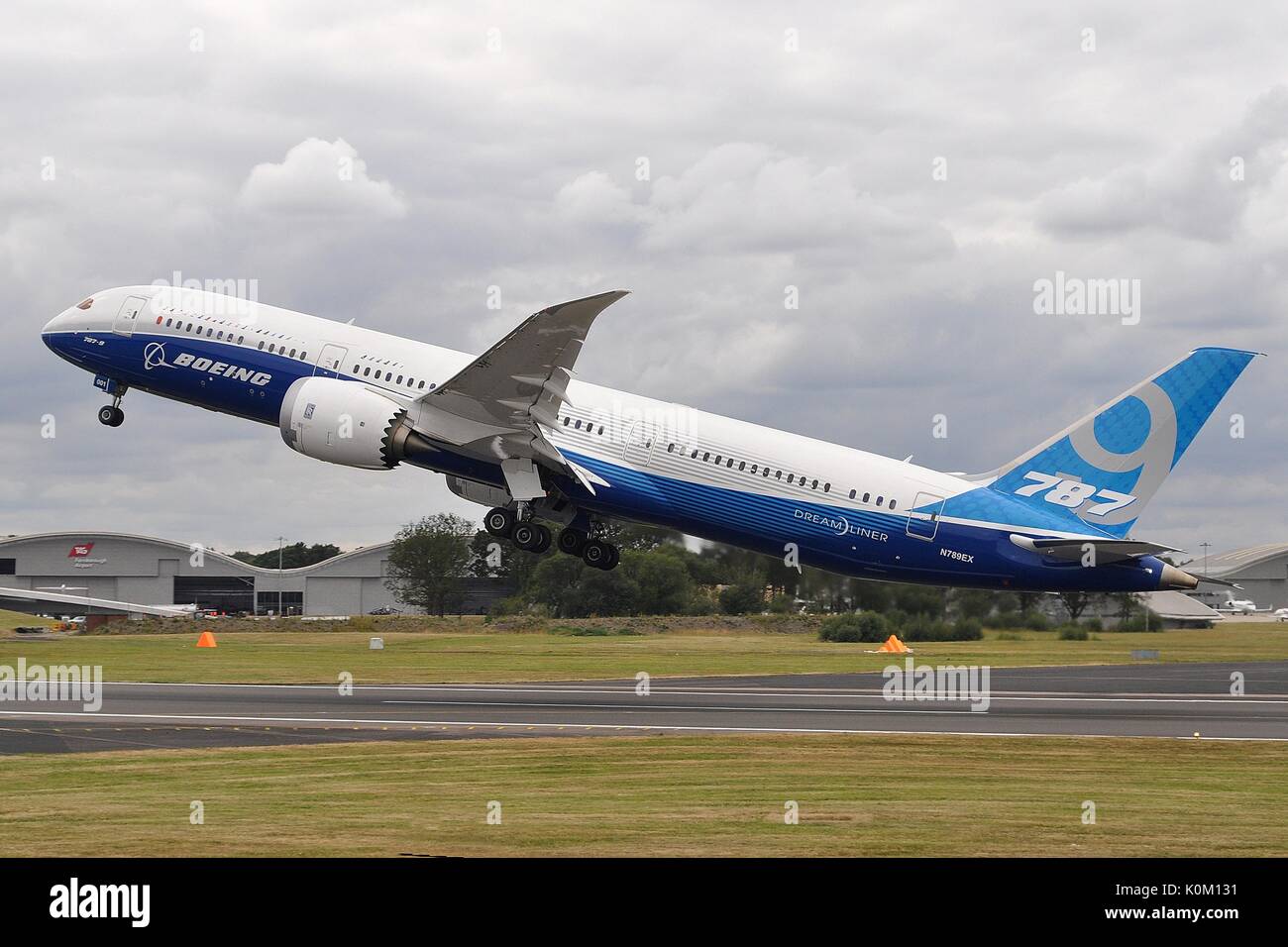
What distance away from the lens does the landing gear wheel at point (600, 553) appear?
145ft

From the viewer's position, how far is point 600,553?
146ft

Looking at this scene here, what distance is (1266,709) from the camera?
3884 centimetres

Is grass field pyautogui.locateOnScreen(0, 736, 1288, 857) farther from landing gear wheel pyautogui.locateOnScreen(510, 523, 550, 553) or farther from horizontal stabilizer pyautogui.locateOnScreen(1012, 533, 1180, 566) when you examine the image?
landing gear wheel pyautogui.locateOnScreen(510, 523, 550, 553)

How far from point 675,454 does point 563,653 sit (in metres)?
23.4

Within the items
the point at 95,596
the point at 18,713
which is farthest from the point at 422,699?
the point at 95,596

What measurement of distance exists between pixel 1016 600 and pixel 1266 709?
352 inches

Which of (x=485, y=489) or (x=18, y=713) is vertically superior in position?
(x=485, y=489)

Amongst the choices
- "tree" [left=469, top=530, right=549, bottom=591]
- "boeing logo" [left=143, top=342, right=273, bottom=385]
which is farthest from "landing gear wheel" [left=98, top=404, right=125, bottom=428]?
"tree" [left=469, top=530, right=549, bottom=591]

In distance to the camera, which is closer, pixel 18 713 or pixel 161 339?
pixel 18 713

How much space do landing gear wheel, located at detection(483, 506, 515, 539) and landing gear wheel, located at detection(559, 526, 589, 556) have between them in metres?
2.59

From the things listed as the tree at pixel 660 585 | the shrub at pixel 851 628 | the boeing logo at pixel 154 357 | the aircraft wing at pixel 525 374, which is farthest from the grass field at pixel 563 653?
the aircraft wing at pixel 525 374

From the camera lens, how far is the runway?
1244 inches

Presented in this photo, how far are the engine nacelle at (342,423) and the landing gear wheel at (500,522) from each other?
3.75 metres
